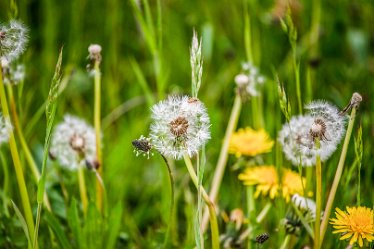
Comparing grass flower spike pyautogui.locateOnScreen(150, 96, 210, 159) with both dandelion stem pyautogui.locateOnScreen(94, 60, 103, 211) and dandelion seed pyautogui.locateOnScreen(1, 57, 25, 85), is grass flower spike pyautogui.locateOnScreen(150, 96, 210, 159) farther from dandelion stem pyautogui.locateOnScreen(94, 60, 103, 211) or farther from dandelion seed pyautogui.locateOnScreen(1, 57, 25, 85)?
dandelion seed pyautogui.locateOnScreen(1, 57, 25, 85)

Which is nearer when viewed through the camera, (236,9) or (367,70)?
(367,70)

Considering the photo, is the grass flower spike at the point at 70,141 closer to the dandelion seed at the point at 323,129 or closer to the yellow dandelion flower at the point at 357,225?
the dandelion seed at the point at 323,129

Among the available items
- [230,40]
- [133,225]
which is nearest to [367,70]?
[230,40]

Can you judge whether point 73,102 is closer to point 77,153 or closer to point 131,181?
point 131,181

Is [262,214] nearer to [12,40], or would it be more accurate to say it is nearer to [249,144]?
[249,144]

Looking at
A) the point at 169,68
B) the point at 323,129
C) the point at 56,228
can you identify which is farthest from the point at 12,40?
the point at 169,68

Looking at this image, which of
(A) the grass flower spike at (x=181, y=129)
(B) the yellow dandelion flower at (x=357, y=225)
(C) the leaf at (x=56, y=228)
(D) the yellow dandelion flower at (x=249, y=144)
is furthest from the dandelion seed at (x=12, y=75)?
(B) the yellow dandelion flower at (x=357, y=225)
